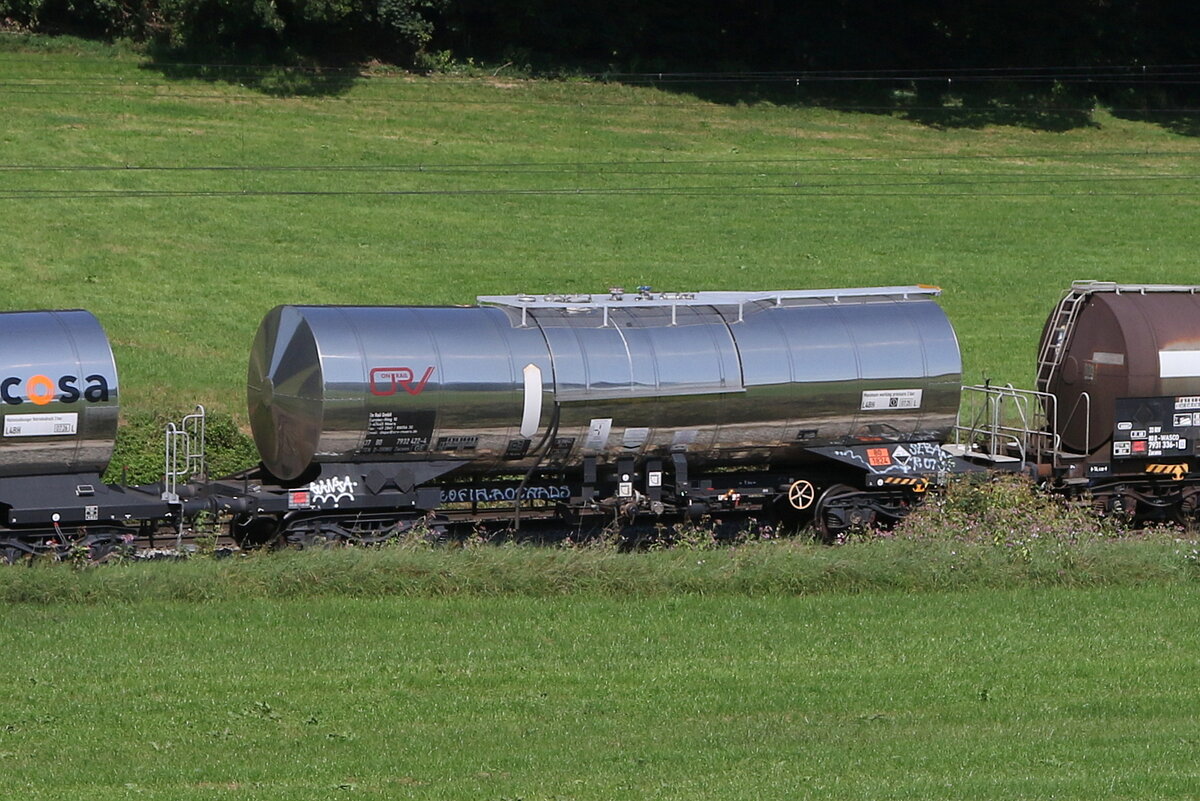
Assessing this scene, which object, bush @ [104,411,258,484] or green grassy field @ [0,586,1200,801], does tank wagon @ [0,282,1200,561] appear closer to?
bush @ [104,411,258,484]

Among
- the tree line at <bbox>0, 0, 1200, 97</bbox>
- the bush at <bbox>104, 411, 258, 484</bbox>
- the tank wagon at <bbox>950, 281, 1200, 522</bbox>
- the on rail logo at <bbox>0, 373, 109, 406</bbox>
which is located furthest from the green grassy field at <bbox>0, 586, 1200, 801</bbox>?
the tree line at <bbox>0, 0, 1200, 97</bbox>

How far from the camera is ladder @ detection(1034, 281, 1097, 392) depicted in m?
24.3

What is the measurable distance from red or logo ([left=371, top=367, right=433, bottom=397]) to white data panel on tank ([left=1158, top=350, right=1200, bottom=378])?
11.6 metres

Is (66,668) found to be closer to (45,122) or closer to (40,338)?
(40,338)

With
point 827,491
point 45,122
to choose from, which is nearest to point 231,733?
point 827,491

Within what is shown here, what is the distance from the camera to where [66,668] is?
13.9 metres

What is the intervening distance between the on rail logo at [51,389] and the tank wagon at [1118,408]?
12626 millimetres

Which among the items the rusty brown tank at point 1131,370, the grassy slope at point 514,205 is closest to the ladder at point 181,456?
the grassy slope at point 514,205

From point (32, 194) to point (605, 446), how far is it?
24.8 meters

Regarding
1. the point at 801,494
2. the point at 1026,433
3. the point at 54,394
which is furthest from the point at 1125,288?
the point at 54,394

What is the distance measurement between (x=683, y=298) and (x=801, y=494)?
346 centimetres

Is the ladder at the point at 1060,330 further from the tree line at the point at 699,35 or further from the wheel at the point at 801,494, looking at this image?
the tree line at the point at 699,35

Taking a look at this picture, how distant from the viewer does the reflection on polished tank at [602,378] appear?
63.9 ft

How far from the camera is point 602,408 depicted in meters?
20.5
